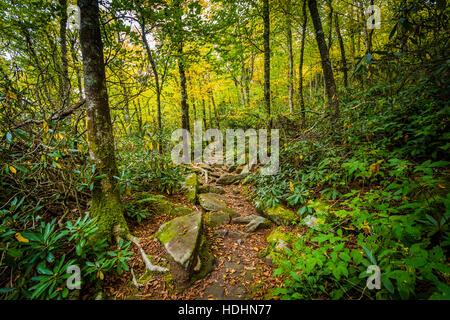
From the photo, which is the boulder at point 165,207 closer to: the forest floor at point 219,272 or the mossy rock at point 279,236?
the forest floor at point 219,272

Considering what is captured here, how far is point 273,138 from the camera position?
21.3ft

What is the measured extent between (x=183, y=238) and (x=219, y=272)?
2.76ft

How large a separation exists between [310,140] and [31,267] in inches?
222

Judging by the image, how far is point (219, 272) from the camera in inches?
111

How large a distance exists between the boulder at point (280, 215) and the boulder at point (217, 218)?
104 cm

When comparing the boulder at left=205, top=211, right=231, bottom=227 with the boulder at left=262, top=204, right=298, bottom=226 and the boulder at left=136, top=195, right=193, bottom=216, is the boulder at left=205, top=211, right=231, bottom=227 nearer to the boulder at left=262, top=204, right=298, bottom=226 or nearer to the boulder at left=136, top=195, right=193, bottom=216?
the boulder at left=136, top=195, right=193, bottom=216

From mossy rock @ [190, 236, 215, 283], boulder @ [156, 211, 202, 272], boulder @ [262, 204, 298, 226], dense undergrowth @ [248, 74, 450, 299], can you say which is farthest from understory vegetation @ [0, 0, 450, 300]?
mossy rock @ [190, 236, 215, 283]

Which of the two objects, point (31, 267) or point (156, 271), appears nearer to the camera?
point (31, 267)

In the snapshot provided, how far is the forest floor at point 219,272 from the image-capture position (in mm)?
2371

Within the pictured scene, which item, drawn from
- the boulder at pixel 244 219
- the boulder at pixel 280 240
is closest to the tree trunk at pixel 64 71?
the boulder at pixel 244 219

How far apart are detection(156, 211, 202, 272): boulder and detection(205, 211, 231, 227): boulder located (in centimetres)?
81

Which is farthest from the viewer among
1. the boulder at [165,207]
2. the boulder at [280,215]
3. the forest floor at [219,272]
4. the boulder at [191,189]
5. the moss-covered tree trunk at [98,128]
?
the boulder at [191,189]
